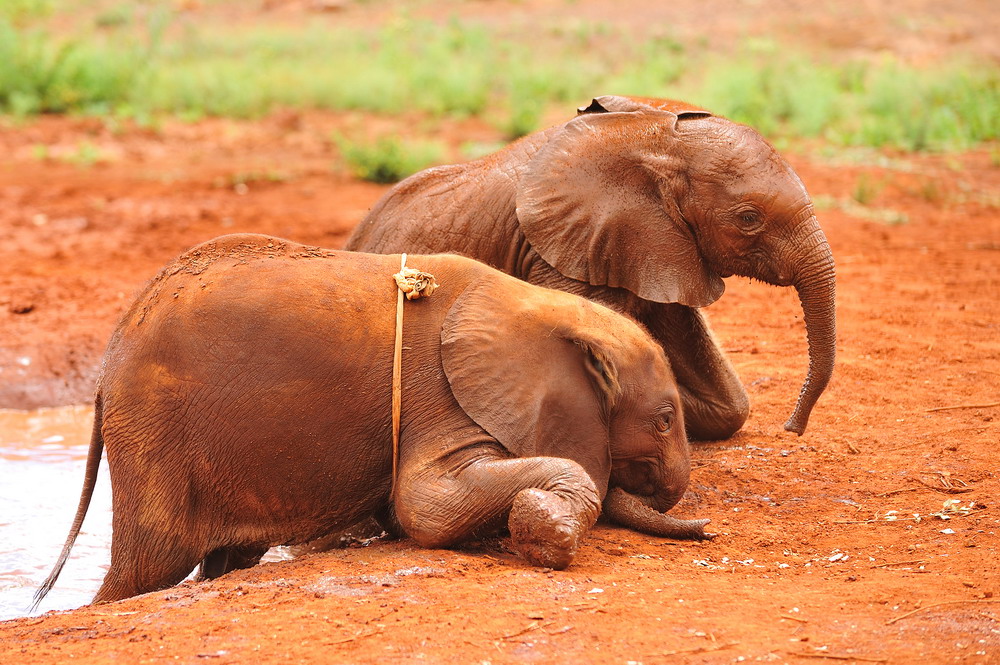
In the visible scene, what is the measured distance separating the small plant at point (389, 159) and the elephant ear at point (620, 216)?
9.40 m

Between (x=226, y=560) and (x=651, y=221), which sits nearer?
(x=226, y=560)

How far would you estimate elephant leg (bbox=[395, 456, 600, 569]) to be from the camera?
4.69 meters

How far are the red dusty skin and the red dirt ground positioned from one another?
0.28 feet

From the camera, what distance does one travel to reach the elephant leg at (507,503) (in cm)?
469

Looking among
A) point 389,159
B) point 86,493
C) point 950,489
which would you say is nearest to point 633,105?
point 950,489

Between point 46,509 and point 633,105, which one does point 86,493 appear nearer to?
point 46,509

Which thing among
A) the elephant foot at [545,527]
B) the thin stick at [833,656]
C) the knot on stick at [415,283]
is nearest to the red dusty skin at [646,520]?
the elephant foot at [545,527]

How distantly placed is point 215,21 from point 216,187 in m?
17.7

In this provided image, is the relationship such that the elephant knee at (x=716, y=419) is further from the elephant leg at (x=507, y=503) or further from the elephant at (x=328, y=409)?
the elephant leg at (x=507, y=503)

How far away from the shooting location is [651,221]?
6.44 meters

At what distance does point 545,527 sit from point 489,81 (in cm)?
1837

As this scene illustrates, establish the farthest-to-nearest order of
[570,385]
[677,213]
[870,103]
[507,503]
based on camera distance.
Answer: [870,103] → [677,213] → [570,385] → [507,503]

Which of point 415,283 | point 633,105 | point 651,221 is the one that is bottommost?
point 415,283

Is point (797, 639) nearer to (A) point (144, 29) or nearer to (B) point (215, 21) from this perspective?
(A) point (144, 29)
